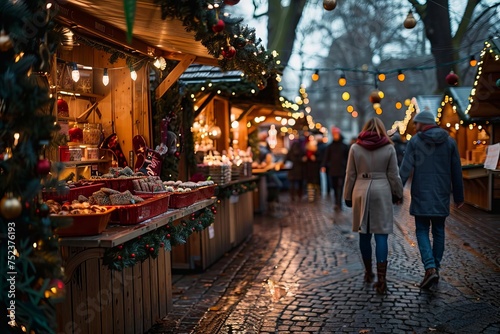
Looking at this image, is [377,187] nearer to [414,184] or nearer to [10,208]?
[414,184]

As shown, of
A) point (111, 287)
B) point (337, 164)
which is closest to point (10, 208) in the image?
point (111, 287)

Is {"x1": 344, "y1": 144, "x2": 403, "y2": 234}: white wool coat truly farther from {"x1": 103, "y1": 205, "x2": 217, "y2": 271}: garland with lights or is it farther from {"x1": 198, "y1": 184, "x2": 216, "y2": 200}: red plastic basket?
{"x1": 103, "y1": 205, "x2": 217, "y2": 271}: garland with lights

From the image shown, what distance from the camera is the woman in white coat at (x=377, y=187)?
770 cm

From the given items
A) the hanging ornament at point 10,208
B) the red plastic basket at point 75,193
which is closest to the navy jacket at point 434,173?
the red plastic basket at point 75,193

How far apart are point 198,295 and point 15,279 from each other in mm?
4315

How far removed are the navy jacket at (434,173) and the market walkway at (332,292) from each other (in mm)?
1042

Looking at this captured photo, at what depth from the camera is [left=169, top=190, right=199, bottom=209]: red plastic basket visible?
6.17m

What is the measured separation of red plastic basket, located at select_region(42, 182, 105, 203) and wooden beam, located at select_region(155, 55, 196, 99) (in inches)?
86.9

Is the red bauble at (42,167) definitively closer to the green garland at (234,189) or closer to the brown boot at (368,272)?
the brown boot at (368,272)

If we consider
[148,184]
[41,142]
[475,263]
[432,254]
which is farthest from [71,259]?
[475,263]

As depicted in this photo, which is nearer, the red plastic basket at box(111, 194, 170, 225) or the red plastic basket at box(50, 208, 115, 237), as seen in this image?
the red plastic basket at box(50, 208, 115, 237)

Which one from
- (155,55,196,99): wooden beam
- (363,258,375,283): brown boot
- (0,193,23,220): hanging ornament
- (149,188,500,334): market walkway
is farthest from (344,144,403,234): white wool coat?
(0,193,23,220): hanging ornament

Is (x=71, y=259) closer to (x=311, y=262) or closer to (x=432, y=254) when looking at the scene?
(x=432, y=254)

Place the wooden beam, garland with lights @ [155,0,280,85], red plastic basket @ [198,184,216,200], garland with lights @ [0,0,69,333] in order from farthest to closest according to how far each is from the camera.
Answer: the wooden beam < red plastic basket @ [198,184,216,200] < garland with lights @ [155,0,280,85] < garland with lights @ [0,0,69,333]
